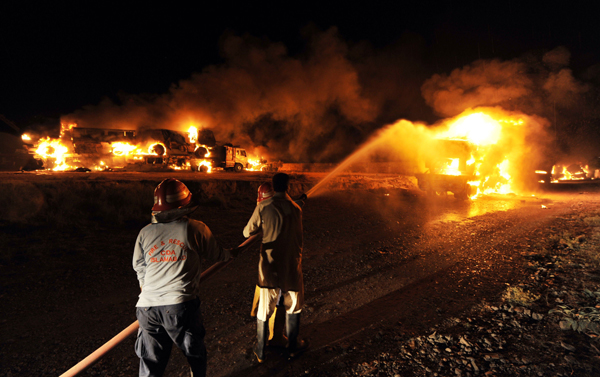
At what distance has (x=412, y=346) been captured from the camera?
10.1 feet

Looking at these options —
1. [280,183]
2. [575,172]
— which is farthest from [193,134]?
[575,172]

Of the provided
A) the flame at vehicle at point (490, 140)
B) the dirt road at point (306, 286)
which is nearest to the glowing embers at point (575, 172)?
the flame at vehicle at point (490, 140)

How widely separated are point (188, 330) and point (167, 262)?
0.55 metres

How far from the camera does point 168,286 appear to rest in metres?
2.15

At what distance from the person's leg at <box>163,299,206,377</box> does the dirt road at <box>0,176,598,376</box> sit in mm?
691

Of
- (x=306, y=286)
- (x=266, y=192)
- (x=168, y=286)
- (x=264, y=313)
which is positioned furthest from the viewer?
(x=306, y=286)

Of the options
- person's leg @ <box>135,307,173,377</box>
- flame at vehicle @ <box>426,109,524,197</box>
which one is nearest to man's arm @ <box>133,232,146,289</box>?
person's leg @ <box>135,307,173,377</box>

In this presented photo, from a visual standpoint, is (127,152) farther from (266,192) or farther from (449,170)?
(266,192)

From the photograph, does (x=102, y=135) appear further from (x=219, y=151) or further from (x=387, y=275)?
(x=387, y=275)

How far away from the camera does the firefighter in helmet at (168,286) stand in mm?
2131

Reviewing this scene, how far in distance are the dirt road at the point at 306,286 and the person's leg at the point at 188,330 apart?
691 mm

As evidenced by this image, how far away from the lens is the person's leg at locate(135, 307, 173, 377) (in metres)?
2.13

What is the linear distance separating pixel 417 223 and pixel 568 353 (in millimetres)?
6533

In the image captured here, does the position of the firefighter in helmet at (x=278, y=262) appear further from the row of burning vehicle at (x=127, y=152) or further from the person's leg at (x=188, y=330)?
the row of burning vehicle at (x=127, y=152)
